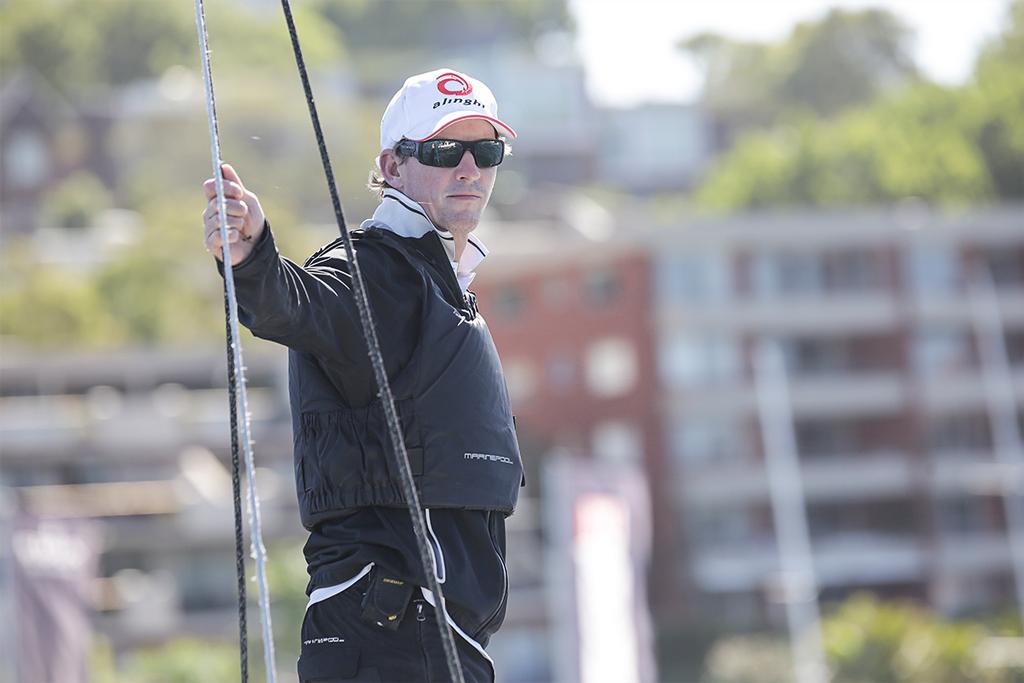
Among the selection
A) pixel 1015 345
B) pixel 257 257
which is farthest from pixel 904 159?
pixel 257 257

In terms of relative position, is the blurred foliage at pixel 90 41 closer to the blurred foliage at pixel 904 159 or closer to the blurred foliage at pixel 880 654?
the blurred foliage at pixel 904 159

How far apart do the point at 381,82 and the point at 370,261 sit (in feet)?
373

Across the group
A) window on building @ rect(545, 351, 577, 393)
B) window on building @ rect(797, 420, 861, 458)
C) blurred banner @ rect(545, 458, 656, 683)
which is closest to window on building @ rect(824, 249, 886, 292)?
window on building @ rect(797, 420, 861, 458)

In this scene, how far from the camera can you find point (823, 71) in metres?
108

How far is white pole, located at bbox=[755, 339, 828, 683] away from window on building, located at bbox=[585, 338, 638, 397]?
3727 millimetres

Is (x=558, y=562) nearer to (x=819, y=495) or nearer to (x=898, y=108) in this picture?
(x=819, y=495)

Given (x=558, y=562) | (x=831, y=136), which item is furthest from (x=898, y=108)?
(x=558, y=562)

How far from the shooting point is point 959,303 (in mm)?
55719

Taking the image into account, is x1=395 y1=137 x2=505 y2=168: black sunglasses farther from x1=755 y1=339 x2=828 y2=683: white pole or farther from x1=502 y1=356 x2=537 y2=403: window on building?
x1=502 y1=356 x2=537 y2=403: window on building

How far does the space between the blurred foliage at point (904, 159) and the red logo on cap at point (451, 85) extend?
6916cm

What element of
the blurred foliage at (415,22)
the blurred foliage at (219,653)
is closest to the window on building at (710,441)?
the blurred foliage at (219,653)

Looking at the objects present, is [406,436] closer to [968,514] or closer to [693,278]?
[693,278]

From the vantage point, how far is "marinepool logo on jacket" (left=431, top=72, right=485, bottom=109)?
11.7 ft

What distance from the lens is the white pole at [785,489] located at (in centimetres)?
5056
